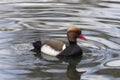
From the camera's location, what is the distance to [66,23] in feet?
48.6

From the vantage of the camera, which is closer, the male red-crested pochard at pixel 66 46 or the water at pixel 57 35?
the water at pixel 57 35

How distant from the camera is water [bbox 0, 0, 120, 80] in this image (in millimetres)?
10664

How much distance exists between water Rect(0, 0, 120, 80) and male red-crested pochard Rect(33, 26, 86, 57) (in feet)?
1.00

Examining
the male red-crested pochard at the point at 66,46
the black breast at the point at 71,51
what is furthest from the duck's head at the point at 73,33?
the black breast at the point at 71,51

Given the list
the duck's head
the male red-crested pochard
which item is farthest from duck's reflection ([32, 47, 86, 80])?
the duck's head

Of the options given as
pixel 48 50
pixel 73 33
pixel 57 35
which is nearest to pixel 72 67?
pixel 73 33

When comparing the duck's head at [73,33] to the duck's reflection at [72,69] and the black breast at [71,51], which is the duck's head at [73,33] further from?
the duck's reflection at [72,69]

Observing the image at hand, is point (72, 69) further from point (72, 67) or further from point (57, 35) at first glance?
point (57, 35)

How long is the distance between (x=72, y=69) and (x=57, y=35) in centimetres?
243

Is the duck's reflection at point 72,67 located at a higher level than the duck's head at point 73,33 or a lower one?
lower

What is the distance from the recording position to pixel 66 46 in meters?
12.0

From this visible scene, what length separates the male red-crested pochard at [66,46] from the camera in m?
11.8

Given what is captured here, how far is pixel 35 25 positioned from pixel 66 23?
900 mm

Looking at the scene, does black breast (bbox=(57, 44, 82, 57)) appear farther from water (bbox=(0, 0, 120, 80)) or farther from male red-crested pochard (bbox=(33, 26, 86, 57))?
water (bbox=(0, 0, 120, 80))
